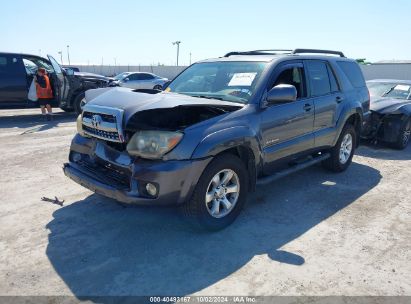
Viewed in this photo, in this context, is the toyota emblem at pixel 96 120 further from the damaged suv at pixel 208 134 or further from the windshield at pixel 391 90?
the windshield at pixel 391 90

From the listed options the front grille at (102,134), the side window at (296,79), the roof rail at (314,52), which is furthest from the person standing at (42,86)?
the side window at (296,79)

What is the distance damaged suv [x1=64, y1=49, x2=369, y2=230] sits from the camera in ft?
11.0

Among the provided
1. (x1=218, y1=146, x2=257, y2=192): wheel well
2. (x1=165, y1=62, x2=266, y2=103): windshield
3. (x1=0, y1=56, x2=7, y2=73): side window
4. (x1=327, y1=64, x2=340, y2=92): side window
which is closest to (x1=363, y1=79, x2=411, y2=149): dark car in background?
(x1=327, y1=64, x2=340, y2=92): side window

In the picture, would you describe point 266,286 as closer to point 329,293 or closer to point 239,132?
point 329,293

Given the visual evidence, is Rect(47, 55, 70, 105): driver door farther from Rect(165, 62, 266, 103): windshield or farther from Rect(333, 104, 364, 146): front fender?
Rect(333, 104, 364, 146): front fender

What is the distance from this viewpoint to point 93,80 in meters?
12.4

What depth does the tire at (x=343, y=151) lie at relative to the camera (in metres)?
5.84

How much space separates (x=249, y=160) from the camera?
13.3 feet

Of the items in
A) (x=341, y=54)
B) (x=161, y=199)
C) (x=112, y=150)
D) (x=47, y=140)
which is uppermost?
(x=341, y=54)

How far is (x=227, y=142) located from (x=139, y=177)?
96cm

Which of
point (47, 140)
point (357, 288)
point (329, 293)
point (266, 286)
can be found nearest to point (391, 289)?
point (357, 288)

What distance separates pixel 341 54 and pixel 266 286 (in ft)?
15.9

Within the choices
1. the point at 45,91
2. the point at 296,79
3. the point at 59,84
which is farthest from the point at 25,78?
the point at 296,79

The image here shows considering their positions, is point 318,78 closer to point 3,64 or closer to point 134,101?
point 134,101
